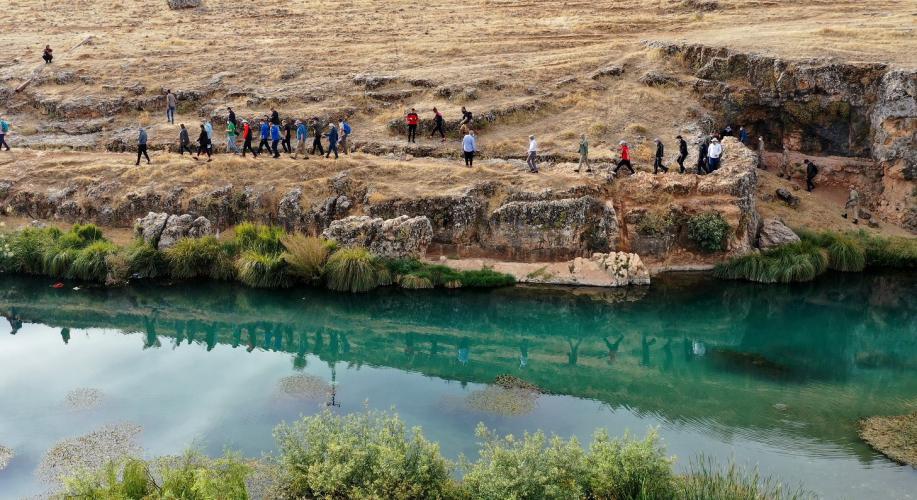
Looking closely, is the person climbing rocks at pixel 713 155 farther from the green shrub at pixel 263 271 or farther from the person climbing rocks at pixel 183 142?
the person climbing rocks at pixel 183 142

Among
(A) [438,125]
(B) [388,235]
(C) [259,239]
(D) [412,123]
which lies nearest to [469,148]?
(A) [438,125]

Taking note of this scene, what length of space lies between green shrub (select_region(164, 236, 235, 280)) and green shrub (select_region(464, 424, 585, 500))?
670 inches

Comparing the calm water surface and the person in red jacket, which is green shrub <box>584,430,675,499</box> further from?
the person in red jacket

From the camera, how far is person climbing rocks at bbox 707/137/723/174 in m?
29.7

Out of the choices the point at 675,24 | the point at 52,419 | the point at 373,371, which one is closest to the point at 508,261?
the point at 373,371

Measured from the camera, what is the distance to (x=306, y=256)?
2762cm

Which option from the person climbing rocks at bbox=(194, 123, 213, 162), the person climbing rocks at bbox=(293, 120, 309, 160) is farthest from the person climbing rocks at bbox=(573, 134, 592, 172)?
the person climbing rocks at bbox=(194, 123, 213, 162)

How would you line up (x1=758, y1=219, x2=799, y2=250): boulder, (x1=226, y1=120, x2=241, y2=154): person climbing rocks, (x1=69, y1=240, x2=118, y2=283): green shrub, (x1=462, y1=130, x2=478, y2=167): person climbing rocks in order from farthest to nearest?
(x1=226, y1=120, x2=241, y2=154): person climbing rocks, (x1=462, y1=130, x2=478, y2=167): person climbing rocks, (x1=758, y1=219, x2=799, y2=250): boulder, (x1=69, y1=240, x2=118, y2=283): green shrub

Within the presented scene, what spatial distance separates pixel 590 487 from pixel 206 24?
4419 centimetres

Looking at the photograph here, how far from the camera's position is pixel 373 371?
22547 millimetres

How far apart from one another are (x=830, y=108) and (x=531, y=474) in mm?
26784

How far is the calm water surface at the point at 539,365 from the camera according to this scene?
1819cm

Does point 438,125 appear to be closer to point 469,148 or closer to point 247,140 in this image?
point 469,148

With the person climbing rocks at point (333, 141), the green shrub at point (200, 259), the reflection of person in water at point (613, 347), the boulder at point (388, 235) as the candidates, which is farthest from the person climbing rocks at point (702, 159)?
the green shrub at point (200, 259)
